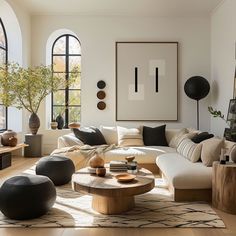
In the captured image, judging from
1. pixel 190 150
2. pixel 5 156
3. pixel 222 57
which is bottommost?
pixel 5 156

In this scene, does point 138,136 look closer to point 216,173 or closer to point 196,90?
point 196,90

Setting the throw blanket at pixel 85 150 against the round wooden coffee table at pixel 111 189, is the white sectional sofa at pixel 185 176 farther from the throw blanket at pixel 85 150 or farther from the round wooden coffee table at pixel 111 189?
the round wooden coffee table at pixel 111 189

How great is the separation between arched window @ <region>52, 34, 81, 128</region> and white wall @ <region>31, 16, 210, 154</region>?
1.38ft

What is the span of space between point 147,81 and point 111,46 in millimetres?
1203

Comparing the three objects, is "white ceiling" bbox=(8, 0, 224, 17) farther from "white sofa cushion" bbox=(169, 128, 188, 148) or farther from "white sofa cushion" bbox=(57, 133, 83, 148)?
"white sofa cushion" bbox=(57, 133, 83, 148)

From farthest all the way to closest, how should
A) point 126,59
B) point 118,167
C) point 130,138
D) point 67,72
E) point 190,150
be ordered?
point 67,72 → point 126,59 → point 130,138 → point 190,150 → point 118,167

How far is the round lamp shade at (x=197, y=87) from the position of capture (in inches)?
254

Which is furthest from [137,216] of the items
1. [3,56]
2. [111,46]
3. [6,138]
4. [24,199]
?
[3,56]

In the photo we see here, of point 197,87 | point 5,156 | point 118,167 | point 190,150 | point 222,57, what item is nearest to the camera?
point 118,167

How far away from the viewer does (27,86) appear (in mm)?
6293

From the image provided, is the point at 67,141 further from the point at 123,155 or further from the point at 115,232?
the point at 115,232

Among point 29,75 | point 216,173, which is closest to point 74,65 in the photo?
point 29,75

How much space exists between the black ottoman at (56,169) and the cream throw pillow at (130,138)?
1.58 m

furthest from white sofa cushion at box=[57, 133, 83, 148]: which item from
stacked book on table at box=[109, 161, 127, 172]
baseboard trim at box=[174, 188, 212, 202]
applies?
baseboard trim at box=[174, 188, 212, 202]
